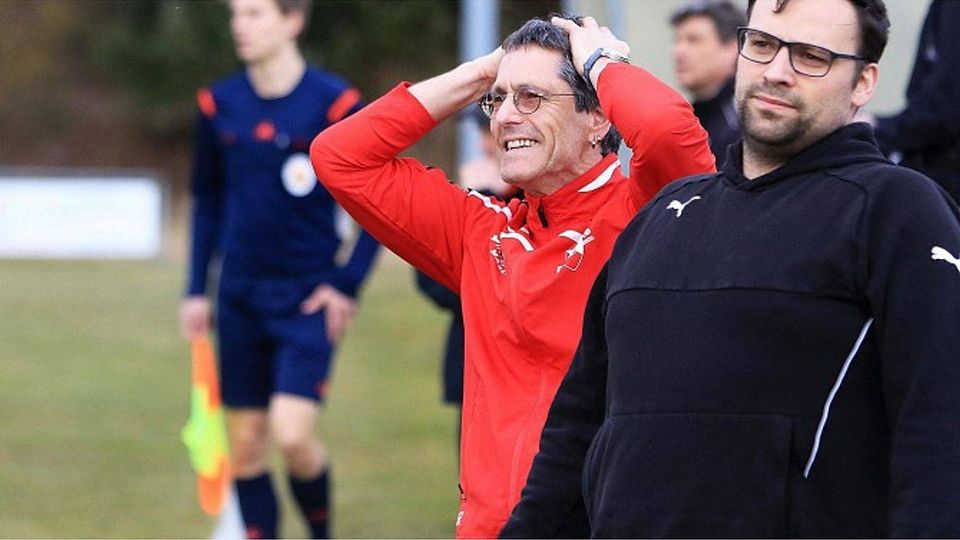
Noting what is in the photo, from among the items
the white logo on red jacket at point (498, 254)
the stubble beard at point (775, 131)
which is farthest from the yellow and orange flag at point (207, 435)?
the stubble beard at point (775, 131)

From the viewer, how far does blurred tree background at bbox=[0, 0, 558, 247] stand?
38.5 meters

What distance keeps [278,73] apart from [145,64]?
3413 centimetres

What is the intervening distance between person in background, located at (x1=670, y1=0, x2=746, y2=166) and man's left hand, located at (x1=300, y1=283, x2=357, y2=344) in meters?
1.79

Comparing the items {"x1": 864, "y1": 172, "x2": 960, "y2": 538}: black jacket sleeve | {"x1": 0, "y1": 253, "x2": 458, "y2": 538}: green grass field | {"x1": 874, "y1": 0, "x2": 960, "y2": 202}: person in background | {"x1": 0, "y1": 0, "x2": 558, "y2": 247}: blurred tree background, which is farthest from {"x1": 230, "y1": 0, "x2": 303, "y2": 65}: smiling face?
{"x1": 0, "y1": 0, "x2": 558, "y2": 247}: blurred tree background

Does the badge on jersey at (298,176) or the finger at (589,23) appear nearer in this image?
the finger at (589,23)

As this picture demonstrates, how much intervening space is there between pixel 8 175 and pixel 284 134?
20768mm

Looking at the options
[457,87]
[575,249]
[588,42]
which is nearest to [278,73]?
[457,87]

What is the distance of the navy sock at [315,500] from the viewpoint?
7.32 meters

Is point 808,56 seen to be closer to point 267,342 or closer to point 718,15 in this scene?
point 718,15

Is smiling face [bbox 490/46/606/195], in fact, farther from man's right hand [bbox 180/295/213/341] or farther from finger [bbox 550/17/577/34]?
man's right hand [bbox 180/295/213/341]

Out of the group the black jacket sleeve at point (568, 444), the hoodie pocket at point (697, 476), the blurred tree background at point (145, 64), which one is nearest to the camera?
the hoodie pocket at point (697, 476)

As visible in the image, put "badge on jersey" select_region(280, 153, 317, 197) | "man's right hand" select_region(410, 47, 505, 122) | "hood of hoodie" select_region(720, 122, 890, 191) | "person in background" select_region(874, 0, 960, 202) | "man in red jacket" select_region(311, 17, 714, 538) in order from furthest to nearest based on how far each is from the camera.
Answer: "badge on jersey" select_region(280, 153, 317, 197) < "person in background" select_region(874, 0, 960, 202) < "man's right hand" select_region(410, 47, 505, 122) < "man in red jacket" select_region(311, 17, 714, 538) < "hood of hoodie" select_region(720, 122, 890, 191)

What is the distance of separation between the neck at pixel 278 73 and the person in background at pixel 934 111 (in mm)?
2621

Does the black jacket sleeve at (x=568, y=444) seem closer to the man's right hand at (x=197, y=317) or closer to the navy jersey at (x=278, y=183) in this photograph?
the navy jersey at (x=278, y=183)
